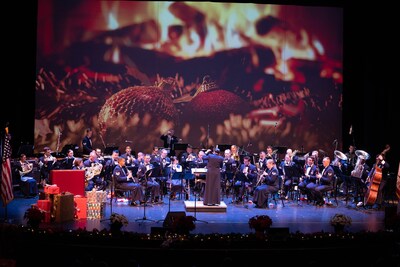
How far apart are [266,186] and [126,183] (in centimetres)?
459

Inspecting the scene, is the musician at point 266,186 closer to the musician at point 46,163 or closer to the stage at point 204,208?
the stage at point 204,208

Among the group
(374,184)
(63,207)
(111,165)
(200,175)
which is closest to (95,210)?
(63,207)

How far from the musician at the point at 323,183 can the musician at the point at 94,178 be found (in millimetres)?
7175

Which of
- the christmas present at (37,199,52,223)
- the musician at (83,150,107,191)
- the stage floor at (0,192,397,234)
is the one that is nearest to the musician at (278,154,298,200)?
the stage floor at (0,192,397,234)

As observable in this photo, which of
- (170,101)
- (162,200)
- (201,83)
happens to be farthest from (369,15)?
(162,200)

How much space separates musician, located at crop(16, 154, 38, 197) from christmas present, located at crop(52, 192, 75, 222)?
15.6ft

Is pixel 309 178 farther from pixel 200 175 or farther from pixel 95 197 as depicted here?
pixel 95 197

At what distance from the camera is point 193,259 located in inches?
412

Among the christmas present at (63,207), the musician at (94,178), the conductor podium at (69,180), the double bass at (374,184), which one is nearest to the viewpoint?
the christmas present at (63,207)

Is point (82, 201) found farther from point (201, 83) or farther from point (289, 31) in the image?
point (289, 31)

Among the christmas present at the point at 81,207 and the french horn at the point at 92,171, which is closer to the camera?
the christmas present at the point at 81,207

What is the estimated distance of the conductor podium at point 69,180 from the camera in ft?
51.6

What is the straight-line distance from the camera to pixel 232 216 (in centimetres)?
1606

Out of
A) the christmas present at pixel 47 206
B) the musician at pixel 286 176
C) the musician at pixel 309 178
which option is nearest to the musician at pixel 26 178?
the christmas present at pixel 47 206
